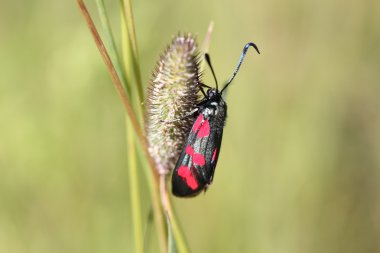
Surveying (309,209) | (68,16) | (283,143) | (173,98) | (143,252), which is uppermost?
(68,16)

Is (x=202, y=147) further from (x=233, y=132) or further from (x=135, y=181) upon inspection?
(x=233, y=132)

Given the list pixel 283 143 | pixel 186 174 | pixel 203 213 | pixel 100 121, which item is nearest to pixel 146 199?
pixel 203 213

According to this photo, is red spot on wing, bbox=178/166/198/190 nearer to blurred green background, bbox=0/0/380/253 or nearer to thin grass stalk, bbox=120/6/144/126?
thin grass stalk, bbox=120/6/144/126

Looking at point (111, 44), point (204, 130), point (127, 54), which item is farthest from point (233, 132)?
point (111, 44)

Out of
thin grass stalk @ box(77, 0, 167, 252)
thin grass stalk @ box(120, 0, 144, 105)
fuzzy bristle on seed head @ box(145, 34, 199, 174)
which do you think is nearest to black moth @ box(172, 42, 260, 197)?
fuzzy bristle on seed head @ box(145, 34, 199, 174)

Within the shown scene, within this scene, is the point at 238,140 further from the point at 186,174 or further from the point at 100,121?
the point at 186,174

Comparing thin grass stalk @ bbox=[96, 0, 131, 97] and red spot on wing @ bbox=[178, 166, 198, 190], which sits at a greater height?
thin grass stalk @ bbox=[96, 0, 131, 97]
